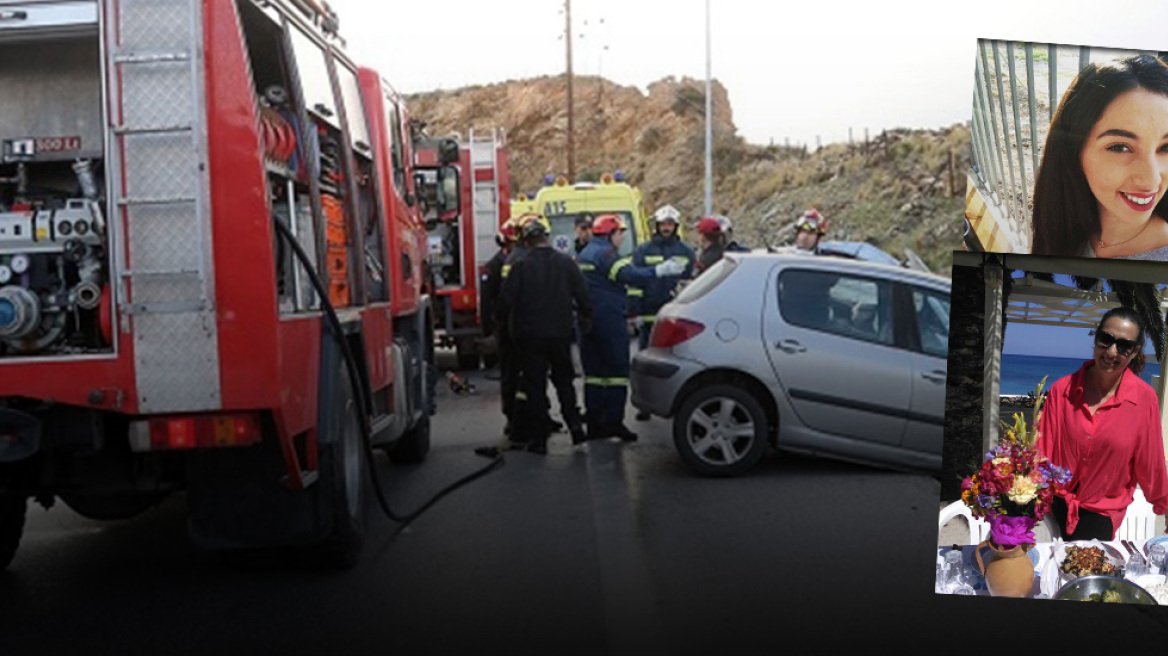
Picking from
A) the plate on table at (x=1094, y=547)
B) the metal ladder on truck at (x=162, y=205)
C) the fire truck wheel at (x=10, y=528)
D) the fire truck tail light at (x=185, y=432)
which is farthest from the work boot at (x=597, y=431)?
the plate on table at (x=1094, y=547)

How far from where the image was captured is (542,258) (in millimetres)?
9641

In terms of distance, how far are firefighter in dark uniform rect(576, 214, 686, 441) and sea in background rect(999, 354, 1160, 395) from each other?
5.48 meters

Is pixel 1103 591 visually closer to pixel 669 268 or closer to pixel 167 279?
pixel 167 279

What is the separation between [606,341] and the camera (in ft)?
32.9

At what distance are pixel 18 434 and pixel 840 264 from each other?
197 inches

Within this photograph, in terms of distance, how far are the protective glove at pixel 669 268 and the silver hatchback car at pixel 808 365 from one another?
1.91m

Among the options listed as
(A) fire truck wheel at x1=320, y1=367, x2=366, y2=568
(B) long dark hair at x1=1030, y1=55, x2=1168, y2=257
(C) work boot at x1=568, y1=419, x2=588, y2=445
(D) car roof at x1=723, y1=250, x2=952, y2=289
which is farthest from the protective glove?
(B) long dark hair at x1=1030, y1=55, x2=1168, y2=257

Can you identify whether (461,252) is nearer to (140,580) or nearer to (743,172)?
(743,172)

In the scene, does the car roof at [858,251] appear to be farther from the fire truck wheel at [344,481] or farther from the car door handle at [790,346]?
the fire truck wheel at [344,481]

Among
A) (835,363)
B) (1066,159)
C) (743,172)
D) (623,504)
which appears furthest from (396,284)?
(743,172)

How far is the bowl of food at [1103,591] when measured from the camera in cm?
468

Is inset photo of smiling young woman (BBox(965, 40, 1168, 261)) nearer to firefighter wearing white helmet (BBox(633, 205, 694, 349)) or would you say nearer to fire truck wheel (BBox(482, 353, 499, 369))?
firefighter wearing white helmet (BBox(633, 205, 694, 349))

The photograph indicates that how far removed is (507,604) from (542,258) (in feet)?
13.9

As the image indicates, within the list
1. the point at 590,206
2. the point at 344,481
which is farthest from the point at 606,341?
the point at 590,206
